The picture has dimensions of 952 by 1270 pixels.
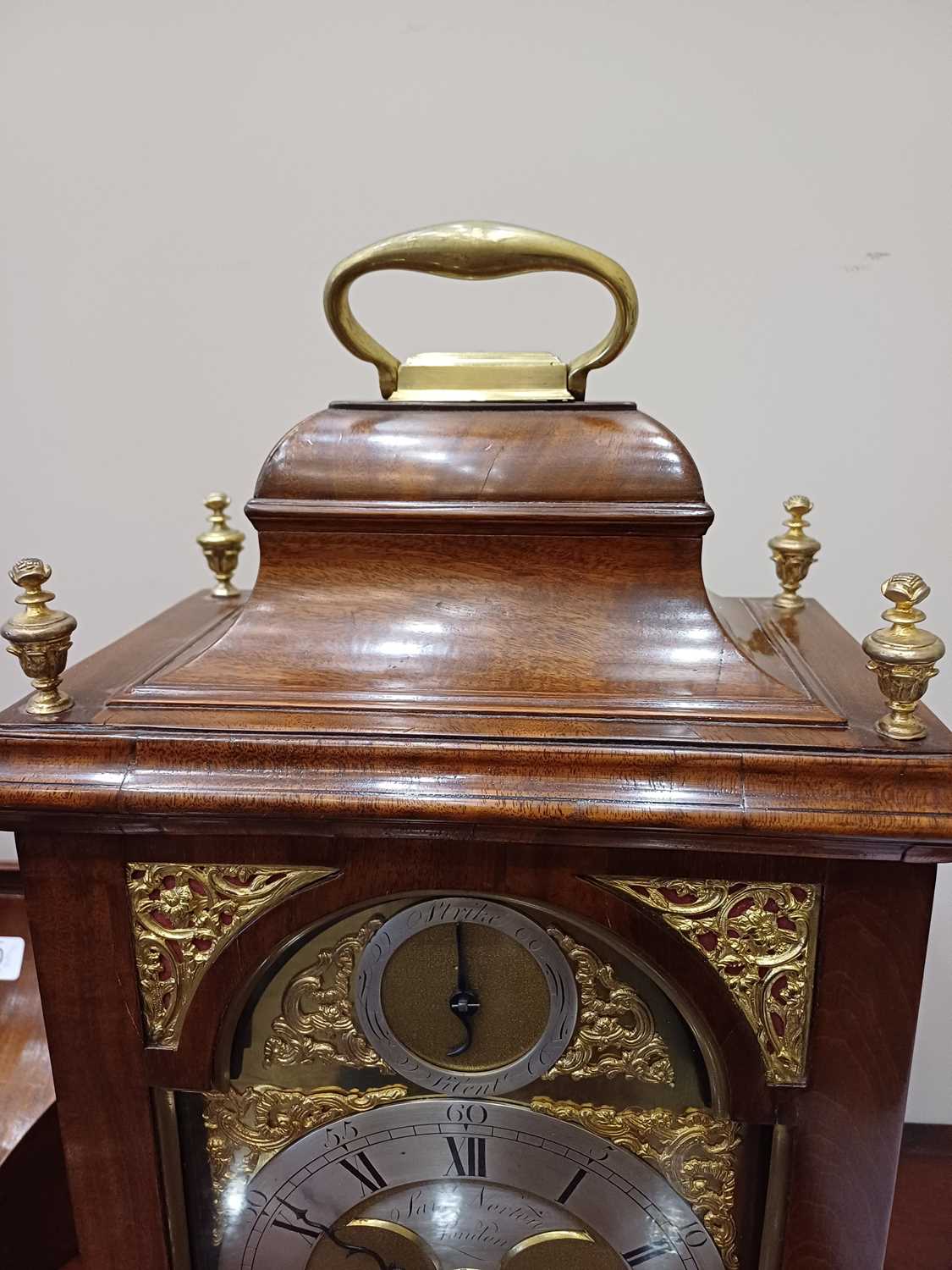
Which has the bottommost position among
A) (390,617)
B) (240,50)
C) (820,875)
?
(820,875)

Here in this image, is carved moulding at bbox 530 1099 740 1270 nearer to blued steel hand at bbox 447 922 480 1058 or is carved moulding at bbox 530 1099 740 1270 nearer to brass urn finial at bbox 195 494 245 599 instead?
blued steel hand at bbox 447 922 480 1058

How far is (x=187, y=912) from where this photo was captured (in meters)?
0.59

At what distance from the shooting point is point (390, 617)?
0.63m

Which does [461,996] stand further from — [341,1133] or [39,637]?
[39,637]

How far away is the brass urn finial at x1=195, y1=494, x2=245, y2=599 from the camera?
88 centimetres

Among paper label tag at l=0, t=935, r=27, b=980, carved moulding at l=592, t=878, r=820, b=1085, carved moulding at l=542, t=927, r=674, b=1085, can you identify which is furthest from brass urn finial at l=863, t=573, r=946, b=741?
paper label tag at l=0, t=935, r=27, b=980

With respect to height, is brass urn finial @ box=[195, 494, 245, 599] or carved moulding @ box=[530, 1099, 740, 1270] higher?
brass urn finial @ box=[195, 494, 245, 599]

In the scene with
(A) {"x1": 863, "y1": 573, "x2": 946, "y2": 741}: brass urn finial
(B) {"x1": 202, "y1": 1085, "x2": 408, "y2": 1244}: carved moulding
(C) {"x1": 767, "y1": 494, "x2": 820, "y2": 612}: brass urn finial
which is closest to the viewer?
(A) {"x1": 863, "y1": 573, "x2": 946, "y2": 741}: brass urn finial

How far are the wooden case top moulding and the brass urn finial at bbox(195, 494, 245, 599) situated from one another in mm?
240

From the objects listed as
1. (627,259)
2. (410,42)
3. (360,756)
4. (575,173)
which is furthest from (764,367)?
(360,756)

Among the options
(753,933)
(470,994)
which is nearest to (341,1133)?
(470,994)

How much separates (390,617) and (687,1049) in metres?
0.36

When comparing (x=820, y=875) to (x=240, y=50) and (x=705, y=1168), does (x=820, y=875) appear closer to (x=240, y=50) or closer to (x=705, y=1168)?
(x=705, y=1168)

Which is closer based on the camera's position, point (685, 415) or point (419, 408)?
point (419, 408)
